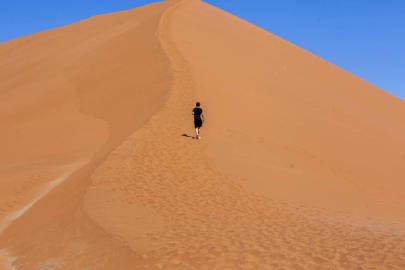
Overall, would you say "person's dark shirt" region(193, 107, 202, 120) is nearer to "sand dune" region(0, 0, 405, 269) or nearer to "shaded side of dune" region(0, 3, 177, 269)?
"sand dune" region(0, 0, 405, 269)

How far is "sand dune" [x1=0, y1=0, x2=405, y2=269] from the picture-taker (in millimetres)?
7293

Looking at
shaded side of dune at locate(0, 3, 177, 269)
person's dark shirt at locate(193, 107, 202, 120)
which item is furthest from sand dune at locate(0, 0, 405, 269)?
person's dark shirt at locate(193, 107, 202, 120)

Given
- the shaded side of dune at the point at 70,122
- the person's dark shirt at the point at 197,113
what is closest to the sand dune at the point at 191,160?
the shaded side of dune at the point at 70,122

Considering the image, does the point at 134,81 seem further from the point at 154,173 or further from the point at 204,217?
the point at 204,217

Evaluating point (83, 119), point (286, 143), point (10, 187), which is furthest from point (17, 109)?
point (286, 143)

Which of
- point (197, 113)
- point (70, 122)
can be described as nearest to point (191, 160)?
point (197, 113)

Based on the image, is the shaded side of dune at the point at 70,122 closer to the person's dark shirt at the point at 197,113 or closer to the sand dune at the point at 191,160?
the sand dune at the point at 191,160

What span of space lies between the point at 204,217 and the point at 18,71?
76.4ft

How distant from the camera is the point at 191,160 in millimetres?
12289

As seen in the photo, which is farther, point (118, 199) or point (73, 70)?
point (73, 70)

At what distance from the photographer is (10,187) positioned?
12.4 m

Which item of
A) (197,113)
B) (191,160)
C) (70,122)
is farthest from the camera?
(70,122)

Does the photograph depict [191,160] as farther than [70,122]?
No

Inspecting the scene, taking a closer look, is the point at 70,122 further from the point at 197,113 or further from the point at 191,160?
the point at 191,160
